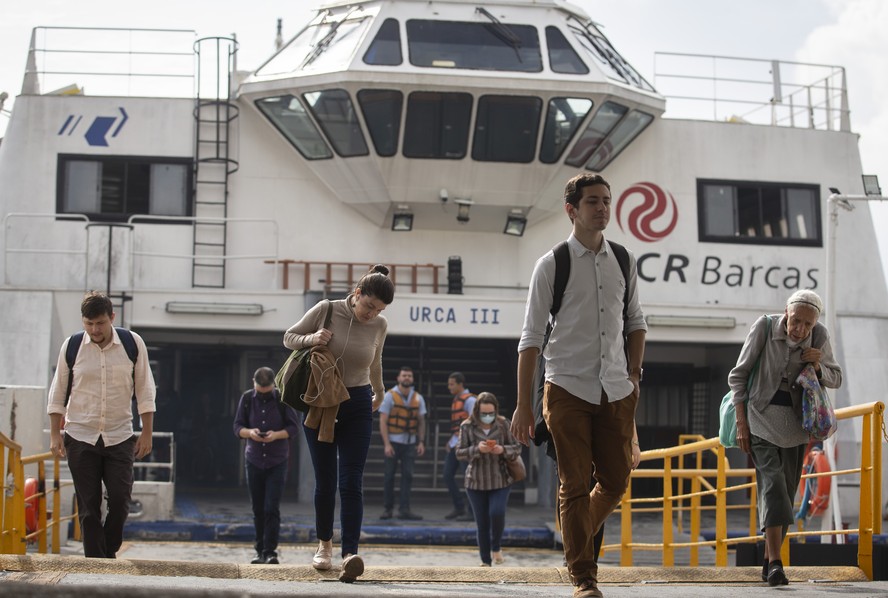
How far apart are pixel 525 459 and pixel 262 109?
7179 mm

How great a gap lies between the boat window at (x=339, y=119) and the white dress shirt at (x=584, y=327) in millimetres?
10842

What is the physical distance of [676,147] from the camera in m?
18.4

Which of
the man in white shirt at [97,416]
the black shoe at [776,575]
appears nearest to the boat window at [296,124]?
the man in white shirt at [97,416]

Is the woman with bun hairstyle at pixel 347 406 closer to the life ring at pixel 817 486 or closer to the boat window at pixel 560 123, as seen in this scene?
the life ring at pixel 817 486

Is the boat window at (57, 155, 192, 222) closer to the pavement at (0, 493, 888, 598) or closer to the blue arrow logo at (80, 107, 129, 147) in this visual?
the blue arrow logo at (80, 107, 129, 147)

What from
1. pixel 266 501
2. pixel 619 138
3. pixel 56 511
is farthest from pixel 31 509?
pixel 619 138

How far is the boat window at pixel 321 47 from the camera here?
1666 cm

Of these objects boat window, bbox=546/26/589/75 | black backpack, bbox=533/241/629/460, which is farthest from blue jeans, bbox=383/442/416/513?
black backpack, bbox=533/241/629/460

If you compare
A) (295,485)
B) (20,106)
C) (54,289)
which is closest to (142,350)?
(54,289)

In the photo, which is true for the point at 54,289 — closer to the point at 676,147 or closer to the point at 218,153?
the point at 218,153

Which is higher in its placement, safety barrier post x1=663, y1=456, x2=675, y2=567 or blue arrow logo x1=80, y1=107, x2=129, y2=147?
blue arrow logo x1=80, y1=107, x2=129, y2=147

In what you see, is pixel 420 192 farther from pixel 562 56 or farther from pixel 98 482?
pixel 98 482

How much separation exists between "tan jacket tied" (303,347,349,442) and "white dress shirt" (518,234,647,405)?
1382 mm

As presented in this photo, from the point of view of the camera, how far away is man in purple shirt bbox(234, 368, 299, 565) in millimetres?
10992
